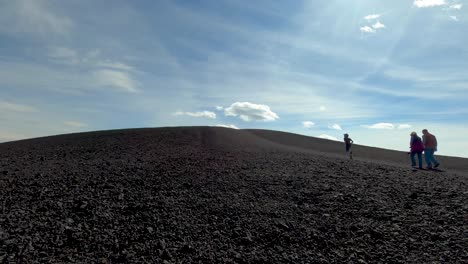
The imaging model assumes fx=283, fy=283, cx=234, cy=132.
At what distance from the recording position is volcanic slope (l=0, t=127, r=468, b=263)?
503cm

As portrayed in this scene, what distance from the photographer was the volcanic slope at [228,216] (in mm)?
5027

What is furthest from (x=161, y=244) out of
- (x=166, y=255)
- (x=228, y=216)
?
(x=228, y=216)

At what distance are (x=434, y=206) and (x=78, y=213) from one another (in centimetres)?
849

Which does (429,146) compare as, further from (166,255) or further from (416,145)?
(166,255)

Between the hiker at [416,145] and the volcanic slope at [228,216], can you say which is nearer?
the volcanic slope at [228,216]

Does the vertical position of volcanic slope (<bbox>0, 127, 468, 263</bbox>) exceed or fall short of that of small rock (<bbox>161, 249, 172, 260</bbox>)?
it exceeds it

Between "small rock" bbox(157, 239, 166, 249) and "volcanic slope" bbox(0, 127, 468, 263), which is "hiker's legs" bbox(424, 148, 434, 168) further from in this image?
"small rock" bbox(157, 239, 166, 249)

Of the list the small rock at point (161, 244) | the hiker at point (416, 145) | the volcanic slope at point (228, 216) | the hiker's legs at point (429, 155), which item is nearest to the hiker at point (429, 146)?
the hiker's legs at point (429, 155)

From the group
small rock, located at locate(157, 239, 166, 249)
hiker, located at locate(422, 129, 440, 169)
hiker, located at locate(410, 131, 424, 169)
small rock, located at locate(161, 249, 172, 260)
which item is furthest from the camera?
hiker, located at locate(410, 131, 424, 169)

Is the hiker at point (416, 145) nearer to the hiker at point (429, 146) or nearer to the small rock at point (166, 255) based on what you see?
the hiker at point (429, 146)

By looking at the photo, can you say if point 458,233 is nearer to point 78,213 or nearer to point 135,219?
point 135,219

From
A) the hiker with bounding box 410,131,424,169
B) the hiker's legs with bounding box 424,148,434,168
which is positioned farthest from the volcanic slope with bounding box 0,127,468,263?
the hiker's legs with bounding box 424,148,434,168

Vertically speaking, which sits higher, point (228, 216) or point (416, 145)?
point (416, 145)

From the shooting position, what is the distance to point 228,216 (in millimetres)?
6520
